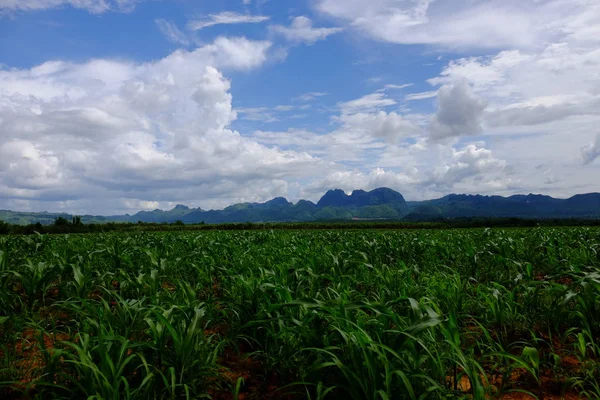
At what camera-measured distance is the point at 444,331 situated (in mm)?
3047

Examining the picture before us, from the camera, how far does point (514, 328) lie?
4.76 m

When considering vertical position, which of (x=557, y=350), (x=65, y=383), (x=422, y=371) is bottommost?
(x=557, y=350)

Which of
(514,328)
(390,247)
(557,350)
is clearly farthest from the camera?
(390,247)

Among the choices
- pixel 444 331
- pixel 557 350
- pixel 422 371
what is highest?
pixel 444 331

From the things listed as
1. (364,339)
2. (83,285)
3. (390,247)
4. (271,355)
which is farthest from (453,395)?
(390,247)

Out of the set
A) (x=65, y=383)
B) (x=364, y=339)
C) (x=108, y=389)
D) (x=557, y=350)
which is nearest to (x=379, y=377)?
(x=364, y=339)

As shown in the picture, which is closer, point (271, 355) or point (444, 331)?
point (444, 331)

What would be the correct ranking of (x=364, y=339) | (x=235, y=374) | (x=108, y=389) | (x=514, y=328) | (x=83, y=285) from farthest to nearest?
(x=83, y=285) < (x=514, y=328) < (x=235, y=374) < (x=364, y=339) < (x=108, y=389)

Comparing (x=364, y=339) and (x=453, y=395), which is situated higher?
(x=364, y=339)

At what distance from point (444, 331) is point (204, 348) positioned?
2.26 meters

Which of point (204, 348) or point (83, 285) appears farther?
point (83, 285)

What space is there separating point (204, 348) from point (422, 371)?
2.02m

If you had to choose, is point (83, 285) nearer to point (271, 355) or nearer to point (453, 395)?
point (271, 355)

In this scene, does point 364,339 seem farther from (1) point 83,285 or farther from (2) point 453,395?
(1) point 83,285
